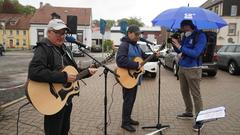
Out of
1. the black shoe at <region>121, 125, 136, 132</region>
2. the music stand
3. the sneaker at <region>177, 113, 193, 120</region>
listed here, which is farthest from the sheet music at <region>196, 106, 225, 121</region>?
the sneaker at <region>177, 113, 193, 120</region>

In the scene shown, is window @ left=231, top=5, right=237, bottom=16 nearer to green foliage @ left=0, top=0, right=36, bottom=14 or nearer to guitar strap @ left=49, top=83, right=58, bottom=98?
guitar strap @ left=49, top=83, right=58, bottom=98

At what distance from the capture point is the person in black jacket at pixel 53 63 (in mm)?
3535

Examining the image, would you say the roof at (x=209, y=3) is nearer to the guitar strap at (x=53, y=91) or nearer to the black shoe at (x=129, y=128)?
the black shoe at (x=129, y=128)

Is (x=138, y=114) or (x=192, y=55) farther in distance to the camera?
(x=138, y=114)

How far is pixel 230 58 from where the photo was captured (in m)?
15.4

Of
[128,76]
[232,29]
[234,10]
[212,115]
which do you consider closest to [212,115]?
[212,115]

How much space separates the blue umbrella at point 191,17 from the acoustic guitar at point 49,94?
3453 millimetres

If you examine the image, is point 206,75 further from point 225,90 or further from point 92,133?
point 92,133

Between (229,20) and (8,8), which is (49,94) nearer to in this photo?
(229,20)

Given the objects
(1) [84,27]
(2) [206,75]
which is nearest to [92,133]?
(2) [206,75]

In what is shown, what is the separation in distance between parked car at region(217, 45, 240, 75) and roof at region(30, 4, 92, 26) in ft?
136

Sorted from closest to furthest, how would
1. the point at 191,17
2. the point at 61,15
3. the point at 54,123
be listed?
1. the point at 54,123
2. the point at 191,17
3. the point at 61,15

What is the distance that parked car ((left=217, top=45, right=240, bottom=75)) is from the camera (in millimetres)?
14828

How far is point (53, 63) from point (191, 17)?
370cm
